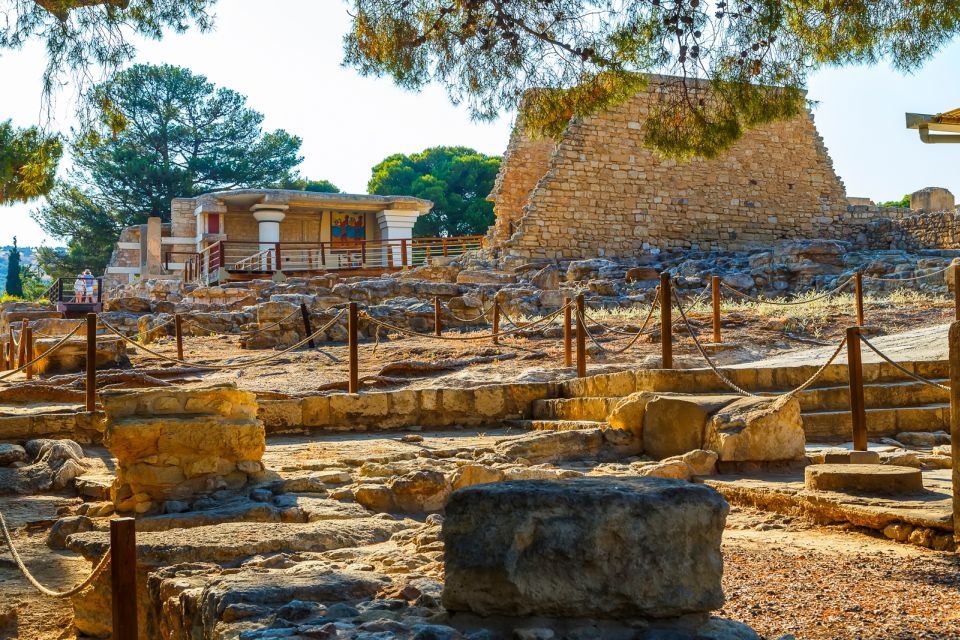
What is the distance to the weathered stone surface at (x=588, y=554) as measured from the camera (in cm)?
269

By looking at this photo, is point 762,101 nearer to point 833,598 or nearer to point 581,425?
point 581,425

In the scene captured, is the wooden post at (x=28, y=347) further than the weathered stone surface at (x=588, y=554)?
Yes

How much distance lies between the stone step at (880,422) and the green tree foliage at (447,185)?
30.3 m

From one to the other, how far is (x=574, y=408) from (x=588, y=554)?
18.4 ft

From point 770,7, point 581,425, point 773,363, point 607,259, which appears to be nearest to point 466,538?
point 581,425

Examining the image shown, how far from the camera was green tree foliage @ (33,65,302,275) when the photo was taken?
115 ft

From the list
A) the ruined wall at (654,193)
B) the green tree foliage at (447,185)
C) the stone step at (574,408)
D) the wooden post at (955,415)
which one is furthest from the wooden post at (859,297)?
the green tree foliage at (447,185)

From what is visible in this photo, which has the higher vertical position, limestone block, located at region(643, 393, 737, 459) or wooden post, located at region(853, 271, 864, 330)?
wooden post, located at region(853, 271, 864, 330)

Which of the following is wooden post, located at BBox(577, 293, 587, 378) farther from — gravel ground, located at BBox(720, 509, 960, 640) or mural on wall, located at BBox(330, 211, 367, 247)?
mural on wall, located at BBox(330, 211, 367, 247)

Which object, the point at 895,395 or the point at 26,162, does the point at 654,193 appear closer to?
the point at 895,395

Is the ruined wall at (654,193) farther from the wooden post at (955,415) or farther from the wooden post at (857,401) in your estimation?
the wooden post at (955,415)

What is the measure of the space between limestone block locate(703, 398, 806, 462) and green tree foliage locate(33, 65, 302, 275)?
32089mm

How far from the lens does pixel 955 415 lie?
13.9 ft

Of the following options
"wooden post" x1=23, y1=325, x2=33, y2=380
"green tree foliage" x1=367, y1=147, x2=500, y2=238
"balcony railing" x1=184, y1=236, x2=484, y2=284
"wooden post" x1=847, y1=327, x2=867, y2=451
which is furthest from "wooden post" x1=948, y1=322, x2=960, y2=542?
"green tree foliage" x1=367, y1=147, x2=500, y2=238
